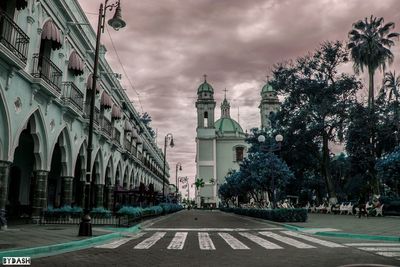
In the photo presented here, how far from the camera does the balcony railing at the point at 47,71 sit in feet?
59.5

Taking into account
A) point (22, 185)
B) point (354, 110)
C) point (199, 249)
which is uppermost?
point (354, 110)

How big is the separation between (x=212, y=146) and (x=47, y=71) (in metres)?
87.4

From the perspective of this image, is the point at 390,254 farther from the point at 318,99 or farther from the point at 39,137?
the point at 318,99

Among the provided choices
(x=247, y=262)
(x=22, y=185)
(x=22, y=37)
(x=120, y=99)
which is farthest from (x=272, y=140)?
(x=247, y=262)

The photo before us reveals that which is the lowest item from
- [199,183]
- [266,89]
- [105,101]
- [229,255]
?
[229,255]

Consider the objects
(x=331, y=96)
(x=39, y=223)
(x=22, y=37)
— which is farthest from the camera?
(x=331, y=96)

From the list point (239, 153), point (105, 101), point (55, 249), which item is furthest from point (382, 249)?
point (239, 153)

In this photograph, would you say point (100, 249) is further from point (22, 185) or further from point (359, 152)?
point (359, 152)

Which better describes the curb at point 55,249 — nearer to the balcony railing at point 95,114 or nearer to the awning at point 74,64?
the awning at point 74,64

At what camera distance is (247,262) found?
9148 mm

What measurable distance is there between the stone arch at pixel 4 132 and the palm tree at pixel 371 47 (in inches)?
1432

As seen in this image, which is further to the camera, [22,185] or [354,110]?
[354,110]

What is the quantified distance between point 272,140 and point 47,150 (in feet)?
94.6

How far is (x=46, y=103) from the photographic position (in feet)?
64.3
